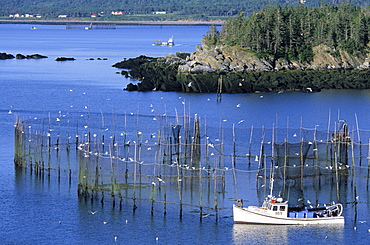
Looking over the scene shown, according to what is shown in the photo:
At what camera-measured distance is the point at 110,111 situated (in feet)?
233

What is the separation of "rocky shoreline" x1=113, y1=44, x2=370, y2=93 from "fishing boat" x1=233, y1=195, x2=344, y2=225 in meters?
46.1

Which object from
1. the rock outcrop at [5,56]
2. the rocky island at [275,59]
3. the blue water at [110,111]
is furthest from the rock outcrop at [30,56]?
the rocky island at [275,59]

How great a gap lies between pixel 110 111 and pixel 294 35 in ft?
130

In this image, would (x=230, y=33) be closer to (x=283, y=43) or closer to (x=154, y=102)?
(x=283, y=43)

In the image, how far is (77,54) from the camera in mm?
147375

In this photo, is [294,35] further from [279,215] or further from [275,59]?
[279,215]

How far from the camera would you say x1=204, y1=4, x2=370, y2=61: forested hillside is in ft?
326

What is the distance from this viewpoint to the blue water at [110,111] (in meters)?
36.4

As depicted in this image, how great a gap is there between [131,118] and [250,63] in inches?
1276

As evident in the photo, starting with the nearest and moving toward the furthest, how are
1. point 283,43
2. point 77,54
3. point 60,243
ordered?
point 60,243 → point 283,43 → point 77,54

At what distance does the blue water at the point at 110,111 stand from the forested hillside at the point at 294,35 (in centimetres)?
1528

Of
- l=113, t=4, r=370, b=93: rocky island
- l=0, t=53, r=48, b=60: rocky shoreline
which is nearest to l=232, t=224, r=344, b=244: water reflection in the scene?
l=113, t=4, r=370, b=93: rocky island

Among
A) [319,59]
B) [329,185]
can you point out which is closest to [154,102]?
[319,59]

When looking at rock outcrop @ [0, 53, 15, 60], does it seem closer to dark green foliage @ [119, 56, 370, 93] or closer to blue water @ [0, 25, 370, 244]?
blue water @ [0, 25, 370, 244]
